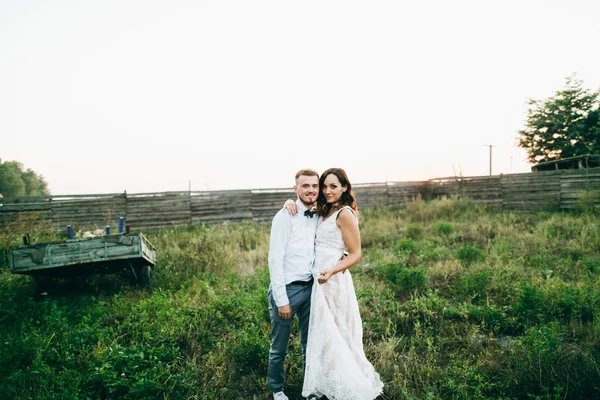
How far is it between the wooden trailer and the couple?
3917 millimetres

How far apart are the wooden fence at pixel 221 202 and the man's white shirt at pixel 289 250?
42.4 ft

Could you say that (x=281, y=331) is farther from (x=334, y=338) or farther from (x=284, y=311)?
(x=334, y=338)

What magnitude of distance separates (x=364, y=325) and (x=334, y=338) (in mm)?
1834

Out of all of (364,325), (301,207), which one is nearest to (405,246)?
(364,325)

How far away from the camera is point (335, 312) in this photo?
3.12 meters

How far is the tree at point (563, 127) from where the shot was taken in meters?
19.5

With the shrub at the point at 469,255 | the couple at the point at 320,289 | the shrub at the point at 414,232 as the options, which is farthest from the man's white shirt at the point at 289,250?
the shrub at the point at 414,232

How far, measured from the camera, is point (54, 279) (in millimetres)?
6852

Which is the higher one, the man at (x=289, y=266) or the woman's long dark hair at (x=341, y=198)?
the woman's long dark hair at (x=341, y=198)

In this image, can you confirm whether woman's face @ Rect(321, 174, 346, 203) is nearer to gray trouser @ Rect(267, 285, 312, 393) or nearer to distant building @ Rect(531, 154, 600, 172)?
gray trouser @ Rect(267, 285, 312, 393)

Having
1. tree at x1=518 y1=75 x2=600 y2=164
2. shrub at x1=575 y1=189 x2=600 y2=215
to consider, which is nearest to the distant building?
tree at x1=518 y1=75 x2=600 y2=164

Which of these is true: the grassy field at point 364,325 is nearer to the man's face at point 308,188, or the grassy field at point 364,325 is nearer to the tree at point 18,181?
the man's face at point 308,188

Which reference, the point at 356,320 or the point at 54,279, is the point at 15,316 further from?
the point at 356,320

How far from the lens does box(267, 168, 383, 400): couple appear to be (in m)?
2.95
